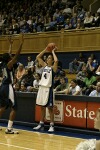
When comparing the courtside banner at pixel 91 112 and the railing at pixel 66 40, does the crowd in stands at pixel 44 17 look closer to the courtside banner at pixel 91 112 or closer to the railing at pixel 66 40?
the railing at pixel 66 40

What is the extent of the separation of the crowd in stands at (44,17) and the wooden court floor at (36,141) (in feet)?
27.3

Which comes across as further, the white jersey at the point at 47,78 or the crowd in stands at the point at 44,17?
the crowd in stands at the point at 44,17

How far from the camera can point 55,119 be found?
30.8ft

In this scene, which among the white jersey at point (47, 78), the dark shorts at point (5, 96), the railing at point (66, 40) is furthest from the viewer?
the railing at point (66, 40)

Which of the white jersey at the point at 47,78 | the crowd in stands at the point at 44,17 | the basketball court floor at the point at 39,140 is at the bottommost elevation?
the basketball court floor at the point at 39,140

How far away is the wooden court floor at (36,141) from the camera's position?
7.03m

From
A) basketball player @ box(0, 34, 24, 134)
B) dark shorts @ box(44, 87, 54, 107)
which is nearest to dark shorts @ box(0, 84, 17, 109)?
basketball player @ box(0, 34, 24, 134)

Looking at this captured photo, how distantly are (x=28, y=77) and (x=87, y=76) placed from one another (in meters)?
2.64

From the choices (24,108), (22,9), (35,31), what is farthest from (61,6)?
(24,108)

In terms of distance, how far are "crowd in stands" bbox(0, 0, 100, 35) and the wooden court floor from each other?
27.3 feet

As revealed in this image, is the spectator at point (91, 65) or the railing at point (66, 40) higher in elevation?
the railing at point (66, 40)

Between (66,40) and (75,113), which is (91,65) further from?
(75,113)

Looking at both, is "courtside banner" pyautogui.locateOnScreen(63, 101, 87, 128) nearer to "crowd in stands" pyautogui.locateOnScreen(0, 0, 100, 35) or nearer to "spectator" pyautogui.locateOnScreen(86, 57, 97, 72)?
"spectator" pyautogui.locateOnScreen(86, 57, 97, 72)

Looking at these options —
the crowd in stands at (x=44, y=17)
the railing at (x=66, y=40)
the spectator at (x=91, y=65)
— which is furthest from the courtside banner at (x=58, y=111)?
the crowd in stands at (x=44, y=17)
